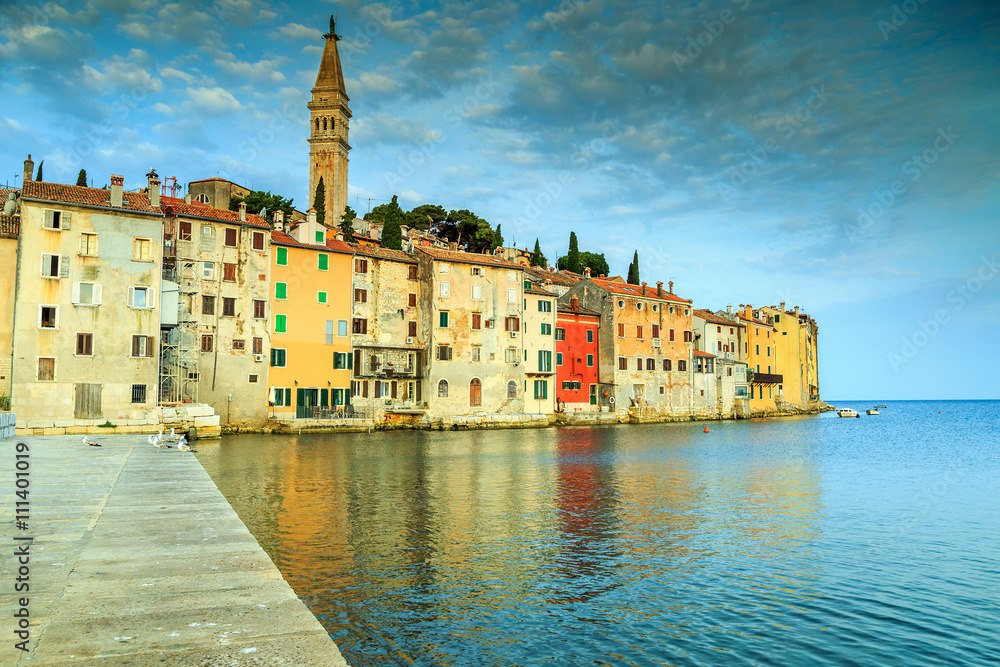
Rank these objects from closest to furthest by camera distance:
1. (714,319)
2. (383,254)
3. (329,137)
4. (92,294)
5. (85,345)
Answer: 1. (85,345)
2. (92,294)
3. (383,254)
4. (714,319)
5. (329,137)

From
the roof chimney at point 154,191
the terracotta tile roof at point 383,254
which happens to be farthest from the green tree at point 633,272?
the roof chimney at point 154,191

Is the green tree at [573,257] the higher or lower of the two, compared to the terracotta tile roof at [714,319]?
higher

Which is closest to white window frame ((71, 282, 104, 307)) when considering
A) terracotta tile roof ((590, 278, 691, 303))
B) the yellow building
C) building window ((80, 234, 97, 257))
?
building window ((80, 234, 97, 257))

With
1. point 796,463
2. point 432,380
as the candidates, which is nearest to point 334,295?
point 432,380

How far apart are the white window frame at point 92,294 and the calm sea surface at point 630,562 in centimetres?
1595

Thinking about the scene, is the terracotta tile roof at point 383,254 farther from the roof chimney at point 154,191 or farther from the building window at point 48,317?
the building window at point 48,317

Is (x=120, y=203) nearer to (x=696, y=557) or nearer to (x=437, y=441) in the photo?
(x=437, y=441)

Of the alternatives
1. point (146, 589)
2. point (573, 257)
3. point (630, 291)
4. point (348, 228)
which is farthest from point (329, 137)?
point (146, 589)

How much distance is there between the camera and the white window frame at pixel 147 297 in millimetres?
37312

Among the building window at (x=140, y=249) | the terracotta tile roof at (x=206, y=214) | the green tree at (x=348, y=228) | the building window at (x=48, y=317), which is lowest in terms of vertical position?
the building window at (x=48, y=317)

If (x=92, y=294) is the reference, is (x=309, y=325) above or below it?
below

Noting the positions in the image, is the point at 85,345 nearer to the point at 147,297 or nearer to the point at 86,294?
the point at 86,294

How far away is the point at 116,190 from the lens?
125 ft

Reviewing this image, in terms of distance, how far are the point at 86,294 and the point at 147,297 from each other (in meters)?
2.91
